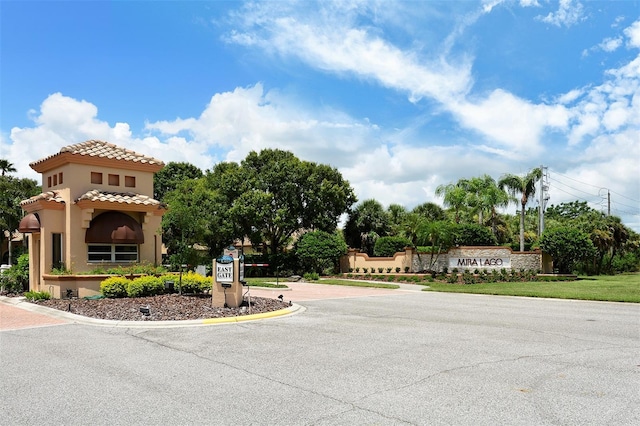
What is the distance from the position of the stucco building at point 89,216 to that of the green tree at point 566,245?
2476 centimetres

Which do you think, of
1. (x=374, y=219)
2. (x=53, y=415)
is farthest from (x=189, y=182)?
(x=53, y=415)

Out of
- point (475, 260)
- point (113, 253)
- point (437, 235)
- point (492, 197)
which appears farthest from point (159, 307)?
point (492, 197)

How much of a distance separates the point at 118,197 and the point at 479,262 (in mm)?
23235

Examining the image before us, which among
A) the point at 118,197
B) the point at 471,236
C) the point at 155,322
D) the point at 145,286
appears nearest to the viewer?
the point at 155,322

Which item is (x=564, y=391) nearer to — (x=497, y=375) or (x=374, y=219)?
(x=497, y=375)

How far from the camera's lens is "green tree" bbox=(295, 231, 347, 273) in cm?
3797

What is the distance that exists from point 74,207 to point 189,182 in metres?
23.9

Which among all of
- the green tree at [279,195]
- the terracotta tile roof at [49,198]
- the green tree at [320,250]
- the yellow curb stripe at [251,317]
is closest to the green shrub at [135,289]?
the terracotta tile roof at [49,198]

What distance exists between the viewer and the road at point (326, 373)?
584 centimetres

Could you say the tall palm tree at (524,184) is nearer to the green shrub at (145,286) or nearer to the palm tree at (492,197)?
the palm tree at (492,197)

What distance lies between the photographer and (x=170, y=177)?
166ft

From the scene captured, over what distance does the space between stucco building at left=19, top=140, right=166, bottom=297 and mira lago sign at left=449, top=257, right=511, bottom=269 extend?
2059 centimetres

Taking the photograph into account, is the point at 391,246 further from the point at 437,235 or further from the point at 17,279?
the point at 17,279

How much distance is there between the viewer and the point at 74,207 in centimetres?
1916
